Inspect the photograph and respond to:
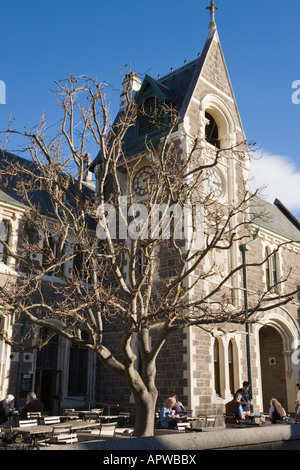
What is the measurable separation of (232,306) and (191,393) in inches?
157

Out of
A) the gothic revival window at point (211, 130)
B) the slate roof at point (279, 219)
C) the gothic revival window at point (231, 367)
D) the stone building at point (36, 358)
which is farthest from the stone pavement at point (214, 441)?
the slate roof at point (279, 219)

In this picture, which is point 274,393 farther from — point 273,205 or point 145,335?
point 145,335

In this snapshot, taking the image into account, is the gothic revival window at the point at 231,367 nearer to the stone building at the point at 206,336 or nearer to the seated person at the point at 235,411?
the stone building at the point at 206,336

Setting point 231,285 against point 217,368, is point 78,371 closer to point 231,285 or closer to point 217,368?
point 217,368

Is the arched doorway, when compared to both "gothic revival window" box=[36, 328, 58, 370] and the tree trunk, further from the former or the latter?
the tree trunk

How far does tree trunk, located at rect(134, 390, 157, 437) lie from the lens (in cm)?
893

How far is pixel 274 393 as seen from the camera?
21.1 metres

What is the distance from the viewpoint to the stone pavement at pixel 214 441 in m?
5.67

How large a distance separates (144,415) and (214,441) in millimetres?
2526

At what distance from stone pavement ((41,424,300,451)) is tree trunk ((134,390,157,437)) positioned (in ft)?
6.82

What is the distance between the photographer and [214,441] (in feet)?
22.0

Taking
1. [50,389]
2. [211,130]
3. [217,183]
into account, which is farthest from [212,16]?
[50,389]

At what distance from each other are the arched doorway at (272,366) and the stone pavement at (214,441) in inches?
528

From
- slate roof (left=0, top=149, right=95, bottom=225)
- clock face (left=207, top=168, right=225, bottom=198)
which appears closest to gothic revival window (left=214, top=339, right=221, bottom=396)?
clock face (left=207, top=168, right=225, bottom=198)
